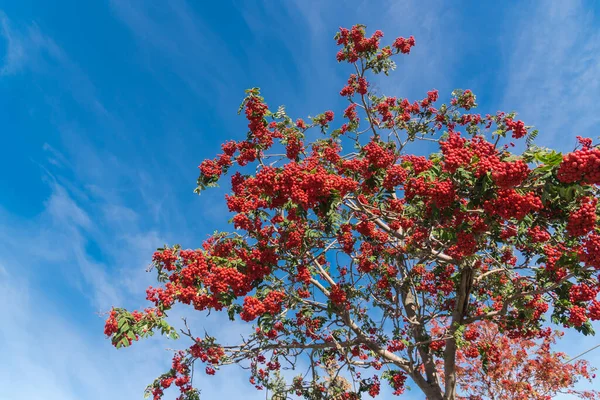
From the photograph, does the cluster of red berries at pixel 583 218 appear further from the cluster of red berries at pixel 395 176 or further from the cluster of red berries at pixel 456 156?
the cluster of red berries at pixel 395 176


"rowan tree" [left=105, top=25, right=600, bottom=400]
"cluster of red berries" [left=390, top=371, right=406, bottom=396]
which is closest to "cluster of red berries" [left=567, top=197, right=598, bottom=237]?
"rowan tree" [left=105, top=25, right=600, bottom=400]

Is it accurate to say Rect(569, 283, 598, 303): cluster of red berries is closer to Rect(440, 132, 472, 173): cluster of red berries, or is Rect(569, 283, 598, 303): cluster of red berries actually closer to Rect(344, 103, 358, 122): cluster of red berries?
Rect(440, 132, 472, 173): cluster of red berries

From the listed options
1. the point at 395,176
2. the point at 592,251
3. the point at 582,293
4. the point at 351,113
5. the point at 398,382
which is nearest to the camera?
the point at 592,251

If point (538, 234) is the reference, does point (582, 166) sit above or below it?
below

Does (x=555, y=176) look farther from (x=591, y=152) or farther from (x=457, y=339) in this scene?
(x=457, y=339)

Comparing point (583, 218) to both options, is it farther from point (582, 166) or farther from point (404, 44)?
point (404, 44)

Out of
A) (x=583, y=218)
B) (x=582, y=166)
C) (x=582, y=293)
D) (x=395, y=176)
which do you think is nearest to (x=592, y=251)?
(x=583, y=218)

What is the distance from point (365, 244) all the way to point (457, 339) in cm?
328

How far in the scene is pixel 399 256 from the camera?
33.8ft

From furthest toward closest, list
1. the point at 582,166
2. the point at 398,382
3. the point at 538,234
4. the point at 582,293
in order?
the point at 398,382 < the point at 582,293 < the point at 538,234 < the point at 582,166

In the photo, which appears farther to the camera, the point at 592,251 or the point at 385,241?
the point at 385,241

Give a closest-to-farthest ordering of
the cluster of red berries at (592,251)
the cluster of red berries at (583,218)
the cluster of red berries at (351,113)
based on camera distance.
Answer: the cluster of red berries at (583,218) < the cluster of red berries at (592,251) < the cluster of red berries at (351,113)

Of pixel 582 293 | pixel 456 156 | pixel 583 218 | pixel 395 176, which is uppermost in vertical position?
pixel 395 176

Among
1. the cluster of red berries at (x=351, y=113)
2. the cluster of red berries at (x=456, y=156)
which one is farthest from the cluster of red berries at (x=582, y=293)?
the cluster of red berries at (x=351, y=113)
